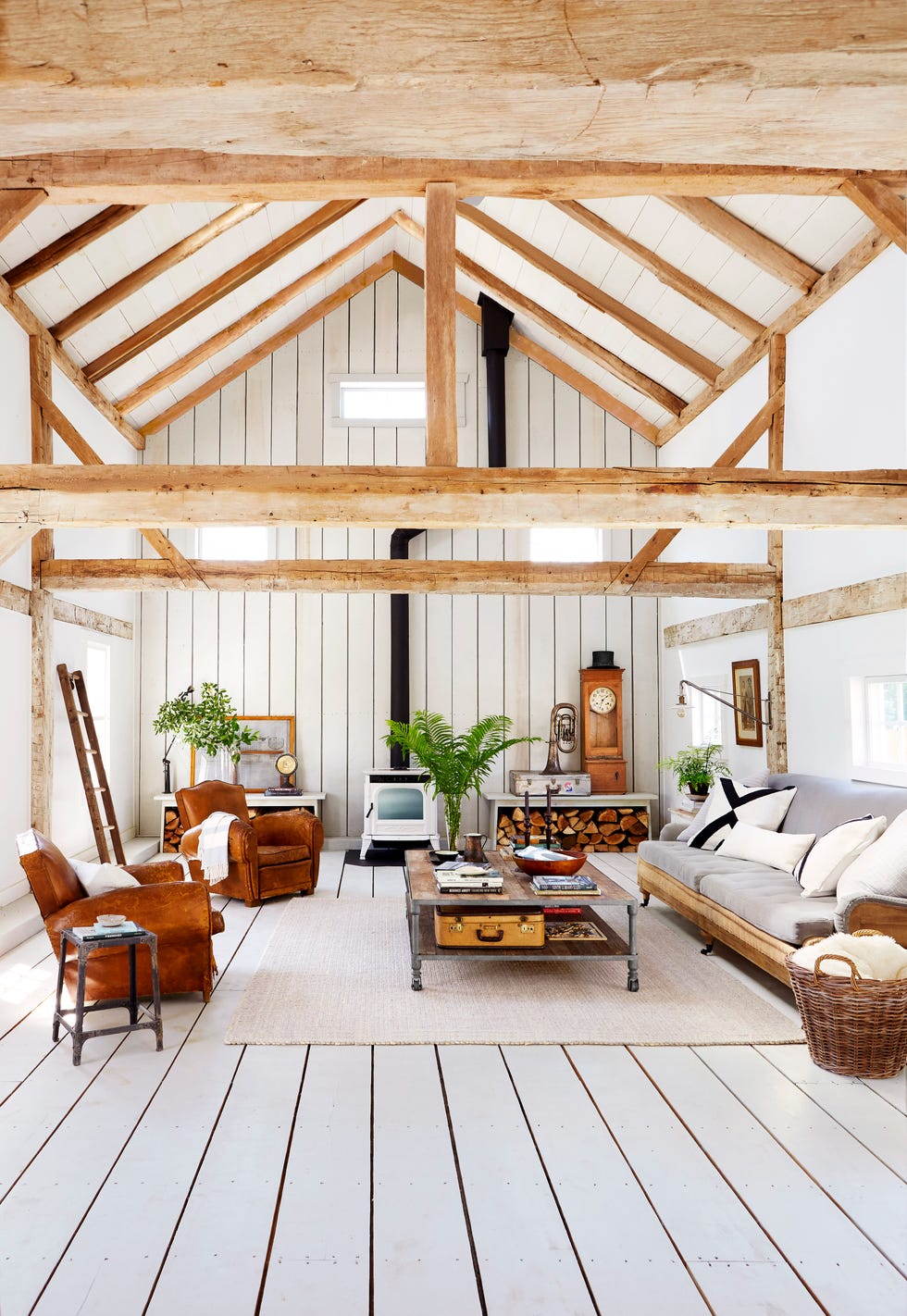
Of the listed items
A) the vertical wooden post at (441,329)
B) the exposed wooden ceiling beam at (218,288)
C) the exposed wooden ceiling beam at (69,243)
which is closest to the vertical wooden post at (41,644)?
the exposed wooden ceiling beam at (69,243)

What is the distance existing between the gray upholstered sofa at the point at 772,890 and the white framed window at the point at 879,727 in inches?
6.4

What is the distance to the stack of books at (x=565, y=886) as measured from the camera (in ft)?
15.8

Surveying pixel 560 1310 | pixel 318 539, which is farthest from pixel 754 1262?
pixel 318 539

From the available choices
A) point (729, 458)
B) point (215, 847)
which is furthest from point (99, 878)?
point (729, 458)

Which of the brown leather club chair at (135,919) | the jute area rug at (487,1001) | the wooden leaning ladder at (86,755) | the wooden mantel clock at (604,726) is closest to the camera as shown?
the jute area rug at (487,1001)

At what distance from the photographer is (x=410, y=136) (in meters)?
1.38

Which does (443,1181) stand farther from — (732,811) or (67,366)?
(67,366)

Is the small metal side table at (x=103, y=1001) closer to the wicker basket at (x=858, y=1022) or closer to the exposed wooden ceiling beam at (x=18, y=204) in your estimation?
the wicker basket at (x=858, y=1022)

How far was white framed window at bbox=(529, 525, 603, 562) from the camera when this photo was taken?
9477mm

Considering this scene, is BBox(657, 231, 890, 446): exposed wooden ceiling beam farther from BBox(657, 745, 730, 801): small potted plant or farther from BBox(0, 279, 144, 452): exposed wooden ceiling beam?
BBox(0, 279, 144, 452): exposed wooden ceiling beam

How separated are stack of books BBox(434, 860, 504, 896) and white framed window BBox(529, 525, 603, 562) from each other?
16.5ft

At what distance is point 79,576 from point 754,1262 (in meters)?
6.02

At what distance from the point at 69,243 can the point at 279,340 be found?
3.53 metres

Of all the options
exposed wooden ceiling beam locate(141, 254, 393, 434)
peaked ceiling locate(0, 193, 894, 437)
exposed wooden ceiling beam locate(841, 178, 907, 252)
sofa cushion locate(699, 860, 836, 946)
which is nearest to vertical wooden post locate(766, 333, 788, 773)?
peaked ceiling locate(0, 193, 894, 437)
